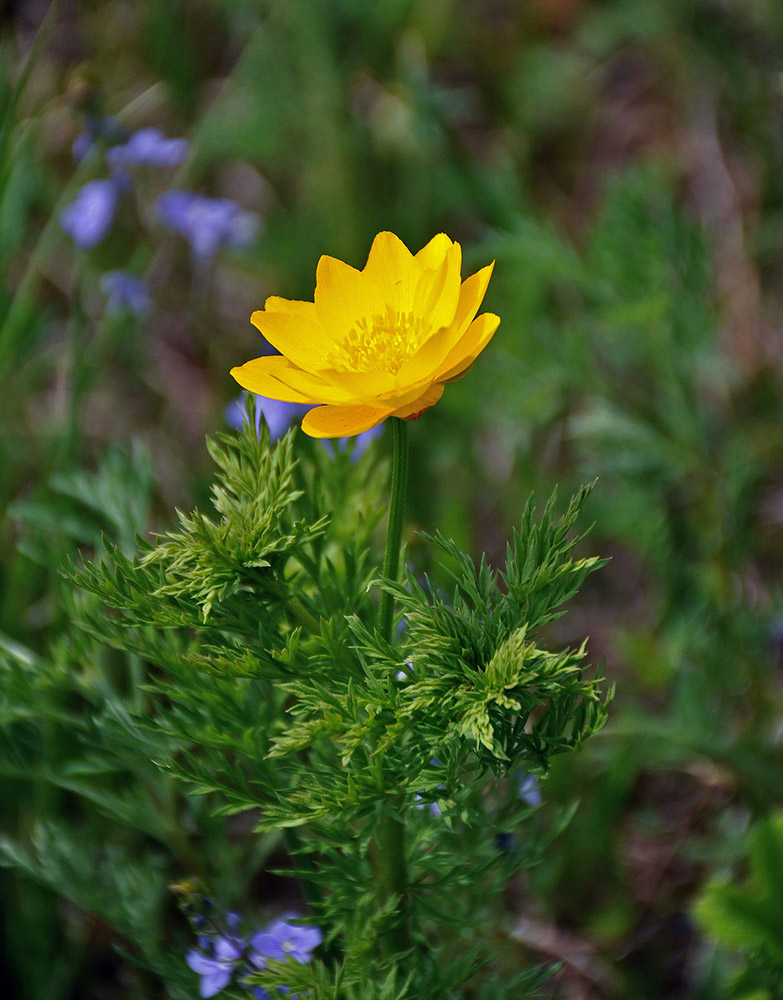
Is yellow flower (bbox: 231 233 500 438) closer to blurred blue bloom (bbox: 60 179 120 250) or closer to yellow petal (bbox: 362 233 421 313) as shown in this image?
yellow petal (bbox: 362 233 421 313)

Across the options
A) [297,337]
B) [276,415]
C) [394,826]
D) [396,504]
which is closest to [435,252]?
[297,337]

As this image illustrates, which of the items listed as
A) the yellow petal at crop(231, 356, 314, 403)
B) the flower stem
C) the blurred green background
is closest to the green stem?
the flower stem

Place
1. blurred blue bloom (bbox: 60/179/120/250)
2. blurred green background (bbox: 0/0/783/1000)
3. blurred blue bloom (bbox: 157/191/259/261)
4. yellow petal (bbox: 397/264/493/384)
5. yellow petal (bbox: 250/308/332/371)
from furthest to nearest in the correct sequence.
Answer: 1. blurred blue bloom (bbox: 157/191/259/261)
2. blurred blue bloom (bbox: 60/179/120/250)
3. blurred green background (bbox: 0/0/783/1000)
4. yellow petal (bbox: 250/308/332/371)
5. yellow petal (bbox: 397/264/493/384)

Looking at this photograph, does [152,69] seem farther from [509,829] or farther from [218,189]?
[509,829]

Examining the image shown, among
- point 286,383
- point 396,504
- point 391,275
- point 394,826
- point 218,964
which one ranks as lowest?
point 218,964

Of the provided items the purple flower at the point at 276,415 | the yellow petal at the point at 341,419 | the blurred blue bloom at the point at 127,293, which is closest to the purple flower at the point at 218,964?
the yellow petal at the point at 341,419

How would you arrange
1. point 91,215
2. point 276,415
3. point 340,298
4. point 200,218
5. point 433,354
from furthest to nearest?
point 200,218 < point 91,215 < point 276,415 < point 340,298 < point 433,354

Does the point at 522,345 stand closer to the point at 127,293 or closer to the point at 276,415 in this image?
the point at 276,415

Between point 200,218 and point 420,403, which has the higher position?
point 200,218
